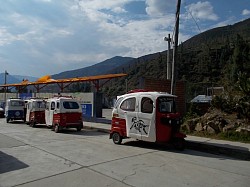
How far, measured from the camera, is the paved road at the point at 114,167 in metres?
6.69

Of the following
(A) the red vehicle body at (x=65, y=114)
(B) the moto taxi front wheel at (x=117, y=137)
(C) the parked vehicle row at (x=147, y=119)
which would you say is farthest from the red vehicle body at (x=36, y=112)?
(C) the parked vehicle row at (x=147, y=119)

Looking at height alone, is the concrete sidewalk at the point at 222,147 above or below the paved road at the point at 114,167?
above

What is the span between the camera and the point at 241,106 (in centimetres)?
1323

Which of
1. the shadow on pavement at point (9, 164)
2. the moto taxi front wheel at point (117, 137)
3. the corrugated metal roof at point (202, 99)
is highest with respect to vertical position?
the corrugated metal roof at point (202, 99)

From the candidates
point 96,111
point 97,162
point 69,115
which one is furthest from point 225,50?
point 97,162

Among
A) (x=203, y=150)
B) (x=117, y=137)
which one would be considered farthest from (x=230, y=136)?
(x=117, y=137)

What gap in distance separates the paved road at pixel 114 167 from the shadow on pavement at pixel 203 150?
6 centimetres

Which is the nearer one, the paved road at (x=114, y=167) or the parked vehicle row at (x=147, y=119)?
the paved road at (x=114, y=167)

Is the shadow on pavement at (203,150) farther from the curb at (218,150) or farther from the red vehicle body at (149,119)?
the red vehicle body at (149,119)

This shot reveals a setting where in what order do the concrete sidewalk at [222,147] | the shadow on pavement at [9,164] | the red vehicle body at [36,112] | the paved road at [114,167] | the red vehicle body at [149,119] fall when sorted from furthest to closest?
the red vehicle body at [36,112] < the red vehicle body at [149,119] < the concrete sidewalk at [222,147] < the shadow on pavement at [9,164] < the paved road at [114,167]

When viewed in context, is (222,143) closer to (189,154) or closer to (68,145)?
(189,154)

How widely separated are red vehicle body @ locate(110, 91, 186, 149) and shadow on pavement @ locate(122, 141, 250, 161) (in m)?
0.44

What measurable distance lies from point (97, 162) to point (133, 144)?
3584mm

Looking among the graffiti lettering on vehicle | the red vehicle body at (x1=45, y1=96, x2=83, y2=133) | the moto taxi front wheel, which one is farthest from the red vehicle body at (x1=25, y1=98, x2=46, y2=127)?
the graffiti lettering on vehicle
